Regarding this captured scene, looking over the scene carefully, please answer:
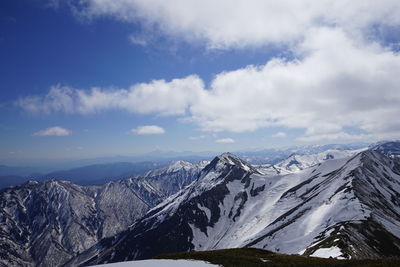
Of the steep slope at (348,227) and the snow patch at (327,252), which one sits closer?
the snow patch at (327,252)

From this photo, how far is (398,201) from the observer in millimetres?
195500

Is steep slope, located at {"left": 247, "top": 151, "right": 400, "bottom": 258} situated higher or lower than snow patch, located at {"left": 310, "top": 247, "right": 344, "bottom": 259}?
lower

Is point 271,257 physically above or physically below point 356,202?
above

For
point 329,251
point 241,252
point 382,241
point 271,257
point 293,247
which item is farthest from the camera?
point 293,247

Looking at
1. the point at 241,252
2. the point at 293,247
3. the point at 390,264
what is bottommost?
the point at 293,247

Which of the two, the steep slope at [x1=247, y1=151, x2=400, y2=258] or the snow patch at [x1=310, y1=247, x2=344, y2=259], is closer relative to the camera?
the snow patch at [x1=310, y1=247, x2=344, y2=259]

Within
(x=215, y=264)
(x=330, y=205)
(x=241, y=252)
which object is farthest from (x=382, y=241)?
(x=215, y=264)

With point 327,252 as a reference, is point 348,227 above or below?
below

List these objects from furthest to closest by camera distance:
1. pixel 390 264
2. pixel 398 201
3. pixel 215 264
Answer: pixel 398 201 < pixel 215 264 < pixel 390 264

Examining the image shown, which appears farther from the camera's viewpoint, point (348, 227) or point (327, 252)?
point (348, 227)

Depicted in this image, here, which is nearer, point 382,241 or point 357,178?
point 382,241

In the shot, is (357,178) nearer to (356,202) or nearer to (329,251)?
(356,202)

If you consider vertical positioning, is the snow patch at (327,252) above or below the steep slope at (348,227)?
above

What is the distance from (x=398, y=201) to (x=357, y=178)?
2828cm
